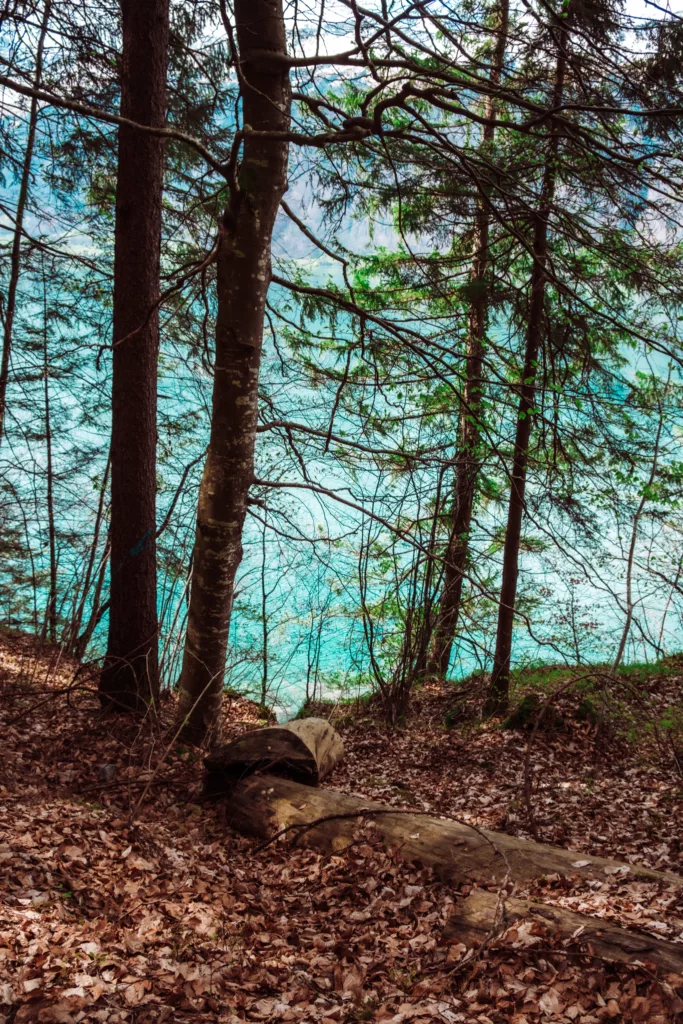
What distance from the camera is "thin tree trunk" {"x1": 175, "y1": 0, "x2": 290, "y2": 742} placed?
5203 mm

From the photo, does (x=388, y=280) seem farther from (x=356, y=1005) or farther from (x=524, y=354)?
(x=356, y=1005)

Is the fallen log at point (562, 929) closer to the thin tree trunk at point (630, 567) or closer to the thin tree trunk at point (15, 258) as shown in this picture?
the thin tree trunk at point (630, 567)

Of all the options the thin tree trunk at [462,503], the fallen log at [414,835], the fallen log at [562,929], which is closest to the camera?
the fallen log at [562,929]

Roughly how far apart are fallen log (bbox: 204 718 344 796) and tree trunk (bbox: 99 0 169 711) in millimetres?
951

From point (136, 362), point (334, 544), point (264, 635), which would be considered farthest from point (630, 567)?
point (264, 635)

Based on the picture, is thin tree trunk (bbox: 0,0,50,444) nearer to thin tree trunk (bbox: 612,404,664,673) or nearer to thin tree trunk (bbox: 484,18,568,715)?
thin tree trunk (bbox: 484,18,568,715)

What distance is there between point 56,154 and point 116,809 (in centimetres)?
656

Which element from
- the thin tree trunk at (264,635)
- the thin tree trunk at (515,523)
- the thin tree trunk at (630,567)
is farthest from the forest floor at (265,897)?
the thin tree trunk at (264,635)

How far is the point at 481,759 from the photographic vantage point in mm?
7297

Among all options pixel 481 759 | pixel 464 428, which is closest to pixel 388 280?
pixel 464 428

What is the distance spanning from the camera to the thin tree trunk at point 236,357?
5.20 meters

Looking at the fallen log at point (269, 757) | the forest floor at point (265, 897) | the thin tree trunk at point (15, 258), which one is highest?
the thin tree trunk at point (15, 258)

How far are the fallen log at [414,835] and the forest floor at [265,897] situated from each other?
11 cm

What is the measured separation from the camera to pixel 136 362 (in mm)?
6133
